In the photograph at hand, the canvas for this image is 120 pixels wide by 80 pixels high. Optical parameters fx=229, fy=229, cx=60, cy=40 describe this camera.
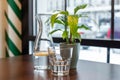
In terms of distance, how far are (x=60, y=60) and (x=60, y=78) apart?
12 cm

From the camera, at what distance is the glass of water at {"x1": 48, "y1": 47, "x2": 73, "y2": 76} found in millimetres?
1179

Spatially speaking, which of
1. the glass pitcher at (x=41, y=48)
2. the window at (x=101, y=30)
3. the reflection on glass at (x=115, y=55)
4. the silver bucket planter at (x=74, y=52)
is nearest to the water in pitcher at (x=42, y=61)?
the glass pitcher at (x=41, y=48)

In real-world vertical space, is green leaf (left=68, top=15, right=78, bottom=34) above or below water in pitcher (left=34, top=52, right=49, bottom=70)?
above

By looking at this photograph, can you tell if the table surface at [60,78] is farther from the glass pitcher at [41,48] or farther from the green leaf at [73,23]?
→ the green leaf at [73,23]

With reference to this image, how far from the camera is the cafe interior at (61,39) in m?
1.21

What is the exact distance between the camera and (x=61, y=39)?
110 inches

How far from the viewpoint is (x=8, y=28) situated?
3162 mm

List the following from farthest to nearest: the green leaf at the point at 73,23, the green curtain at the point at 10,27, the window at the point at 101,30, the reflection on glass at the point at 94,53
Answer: the green curtain at the point at 10,27
the reflection on glass at the point at 94,53
the window at the point at 101,30
the green leaf at the point at 73,23

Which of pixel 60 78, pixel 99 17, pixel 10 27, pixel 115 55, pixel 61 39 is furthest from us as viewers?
pixel 10 27

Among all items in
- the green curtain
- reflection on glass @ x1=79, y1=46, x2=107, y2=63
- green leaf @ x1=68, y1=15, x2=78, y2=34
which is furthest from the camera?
the green curtain

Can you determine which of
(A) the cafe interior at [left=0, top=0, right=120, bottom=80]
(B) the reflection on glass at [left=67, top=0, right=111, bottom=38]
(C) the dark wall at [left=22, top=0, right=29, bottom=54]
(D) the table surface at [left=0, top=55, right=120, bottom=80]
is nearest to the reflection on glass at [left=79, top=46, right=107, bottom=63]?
(A) the cafe interior at [left=0, top=0, right=120, bottom=80]

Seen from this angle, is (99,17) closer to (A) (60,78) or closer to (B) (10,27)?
(B) (10,27)

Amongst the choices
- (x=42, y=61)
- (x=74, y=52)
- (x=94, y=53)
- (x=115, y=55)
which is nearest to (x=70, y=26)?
(x=74, y=52)

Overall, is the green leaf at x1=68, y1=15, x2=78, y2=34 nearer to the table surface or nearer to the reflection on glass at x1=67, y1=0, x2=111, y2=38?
the table surface
